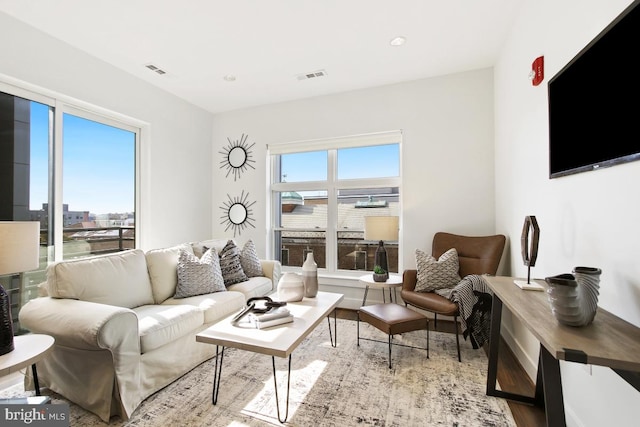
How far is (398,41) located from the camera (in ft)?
8.87

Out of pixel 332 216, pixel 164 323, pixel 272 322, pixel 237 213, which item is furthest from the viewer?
pixel 237 213

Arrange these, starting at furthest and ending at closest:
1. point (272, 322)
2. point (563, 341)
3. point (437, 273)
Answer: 1. point (437, 273)
2. point (272, 322)
3. point (563, 341)

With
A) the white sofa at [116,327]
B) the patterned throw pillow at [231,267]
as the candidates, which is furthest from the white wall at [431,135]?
the white sofa at [116,327]

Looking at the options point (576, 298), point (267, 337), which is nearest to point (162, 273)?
point (267, 337)

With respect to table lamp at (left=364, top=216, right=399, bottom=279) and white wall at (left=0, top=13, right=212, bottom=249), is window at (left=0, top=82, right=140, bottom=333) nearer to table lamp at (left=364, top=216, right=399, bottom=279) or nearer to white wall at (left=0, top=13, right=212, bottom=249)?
white wall at (left=0, top=13, right=212, bottom=249)

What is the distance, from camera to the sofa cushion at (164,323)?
6.24 ft

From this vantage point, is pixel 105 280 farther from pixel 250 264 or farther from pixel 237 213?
pixel 237 213

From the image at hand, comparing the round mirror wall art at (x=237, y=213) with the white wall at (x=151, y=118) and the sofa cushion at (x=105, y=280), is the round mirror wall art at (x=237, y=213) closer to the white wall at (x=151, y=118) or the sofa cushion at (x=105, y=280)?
the white wall at (x=151, y=118)

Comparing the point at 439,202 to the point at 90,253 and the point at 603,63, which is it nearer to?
the point at 603,63

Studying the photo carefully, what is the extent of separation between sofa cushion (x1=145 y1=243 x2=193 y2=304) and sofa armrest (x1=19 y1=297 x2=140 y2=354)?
0.68m

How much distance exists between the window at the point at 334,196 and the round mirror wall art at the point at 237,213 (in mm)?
365

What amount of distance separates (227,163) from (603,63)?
413cm

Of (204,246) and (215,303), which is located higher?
(204,246)

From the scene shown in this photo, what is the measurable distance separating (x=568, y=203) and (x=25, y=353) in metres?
2.92
